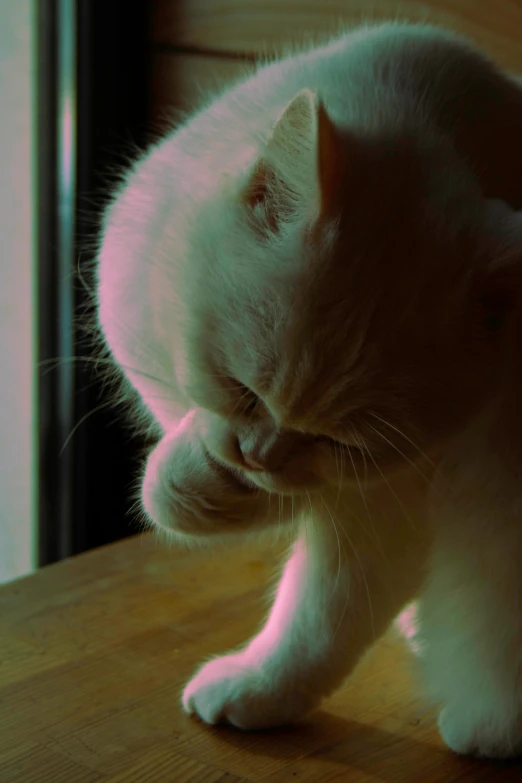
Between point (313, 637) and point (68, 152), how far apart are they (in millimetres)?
994

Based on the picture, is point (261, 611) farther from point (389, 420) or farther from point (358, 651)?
point (389, 420)

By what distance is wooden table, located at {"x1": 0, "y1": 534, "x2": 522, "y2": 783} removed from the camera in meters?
0.81

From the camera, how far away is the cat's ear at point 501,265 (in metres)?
0.68

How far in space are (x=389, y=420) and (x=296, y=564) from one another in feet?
0.95

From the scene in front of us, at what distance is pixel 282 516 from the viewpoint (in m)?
0.85

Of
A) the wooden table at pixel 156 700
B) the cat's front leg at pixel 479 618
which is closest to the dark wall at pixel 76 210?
the wooden table at pixel 156 700

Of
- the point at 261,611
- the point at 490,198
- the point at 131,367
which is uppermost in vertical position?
the point at 490,198

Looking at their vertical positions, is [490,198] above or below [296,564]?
above

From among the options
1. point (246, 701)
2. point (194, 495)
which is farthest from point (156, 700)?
point (194, 495)

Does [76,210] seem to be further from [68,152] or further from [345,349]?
Answer: [345,349]

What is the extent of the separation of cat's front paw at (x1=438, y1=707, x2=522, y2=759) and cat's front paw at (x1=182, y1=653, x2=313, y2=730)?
Result: 15 cm

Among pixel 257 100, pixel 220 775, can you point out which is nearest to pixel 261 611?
pixel 220 775

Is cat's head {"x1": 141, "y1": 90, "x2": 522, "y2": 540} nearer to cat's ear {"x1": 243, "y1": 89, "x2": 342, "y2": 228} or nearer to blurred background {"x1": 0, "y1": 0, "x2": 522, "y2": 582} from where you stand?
cat's ear {"x1": 243, "y1": 89, "x2": 342, "y2": 228}

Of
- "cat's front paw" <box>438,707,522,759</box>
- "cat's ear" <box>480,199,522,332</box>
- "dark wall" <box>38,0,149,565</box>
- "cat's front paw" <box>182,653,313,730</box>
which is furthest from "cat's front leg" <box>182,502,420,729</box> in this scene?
"dark wall" <box>38,0,149,565</box>
